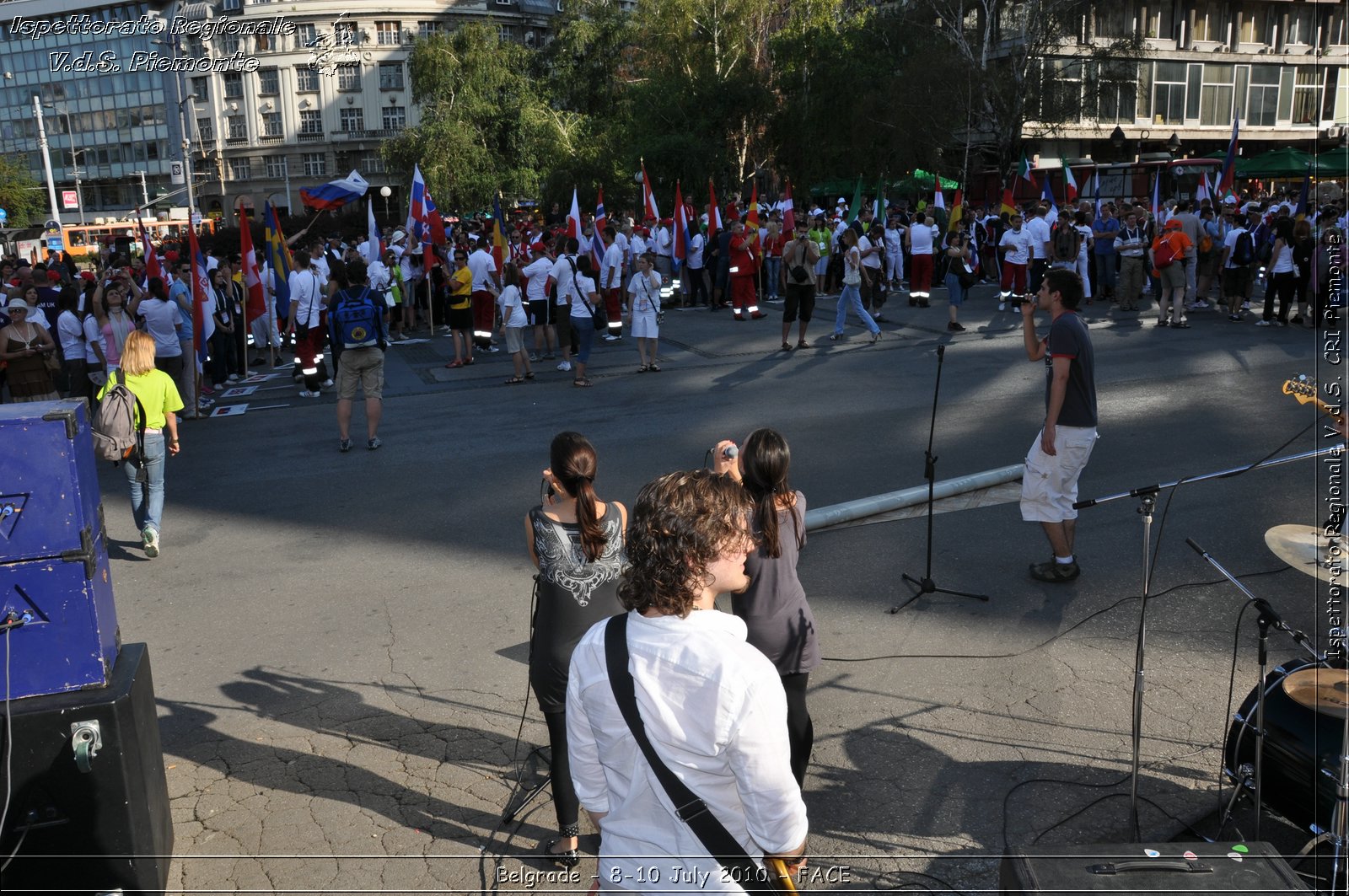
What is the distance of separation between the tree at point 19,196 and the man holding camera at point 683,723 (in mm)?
62524

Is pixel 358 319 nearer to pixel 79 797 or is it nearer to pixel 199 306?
pixel 199 306

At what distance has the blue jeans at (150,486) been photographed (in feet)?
26.5

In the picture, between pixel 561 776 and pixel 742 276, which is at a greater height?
pixel 742 276

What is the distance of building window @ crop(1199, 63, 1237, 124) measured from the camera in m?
52.4

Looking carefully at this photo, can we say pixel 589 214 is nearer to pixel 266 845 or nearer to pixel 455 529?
pixel 455 529

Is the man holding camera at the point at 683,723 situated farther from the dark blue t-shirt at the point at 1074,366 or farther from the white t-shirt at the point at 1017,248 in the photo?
the white t-shirt at the point at 1017,248

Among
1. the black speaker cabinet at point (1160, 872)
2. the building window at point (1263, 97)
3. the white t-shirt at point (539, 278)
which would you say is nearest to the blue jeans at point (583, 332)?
the white t-shirt at point (539, 278)

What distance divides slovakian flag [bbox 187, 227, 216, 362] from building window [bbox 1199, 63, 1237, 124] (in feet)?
173

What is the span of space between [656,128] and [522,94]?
12.3 meters

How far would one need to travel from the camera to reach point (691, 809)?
231 cm

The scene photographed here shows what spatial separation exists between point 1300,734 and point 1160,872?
118cm

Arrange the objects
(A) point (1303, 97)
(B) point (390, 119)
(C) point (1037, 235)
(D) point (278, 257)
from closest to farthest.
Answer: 1. (D) point (278, 257)
2. (C) point (1037, 235)
3. (A) point (1303, 97)
4. (B) point (390, 119)

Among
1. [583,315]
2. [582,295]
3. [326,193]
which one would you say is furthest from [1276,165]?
[583,315]

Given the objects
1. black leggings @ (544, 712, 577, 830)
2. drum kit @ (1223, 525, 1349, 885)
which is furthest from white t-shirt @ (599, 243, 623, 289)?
drum kit @ (1223, 525, 1349, 885)
